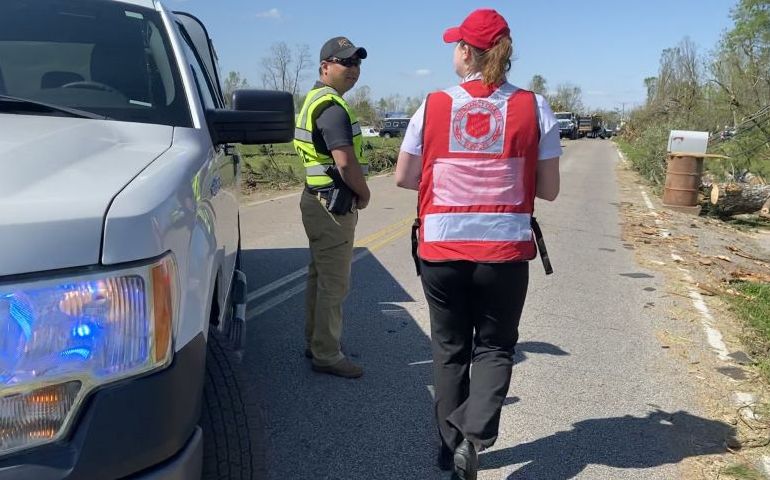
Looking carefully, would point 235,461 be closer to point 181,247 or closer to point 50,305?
point 181,247

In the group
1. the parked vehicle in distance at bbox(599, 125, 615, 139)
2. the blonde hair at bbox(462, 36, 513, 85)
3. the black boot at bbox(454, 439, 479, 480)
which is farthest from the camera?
the parked vehicle in distance at bbox(599, 125, 615, 139)

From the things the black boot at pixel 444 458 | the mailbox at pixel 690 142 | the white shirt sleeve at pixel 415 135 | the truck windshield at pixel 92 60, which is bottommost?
the black boot at pixel 444 458

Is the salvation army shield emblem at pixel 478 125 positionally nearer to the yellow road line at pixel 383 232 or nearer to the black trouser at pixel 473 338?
the black trouser at pixel 473 338

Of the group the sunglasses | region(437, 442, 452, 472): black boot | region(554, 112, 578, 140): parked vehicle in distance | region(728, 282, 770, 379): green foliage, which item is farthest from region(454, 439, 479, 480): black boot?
region(554, 112, 578, 140): parked vehicle in distance

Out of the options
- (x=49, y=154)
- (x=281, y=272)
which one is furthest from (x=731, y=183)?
(x=49, y=154)

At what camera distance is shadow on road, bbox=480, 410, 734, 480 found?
3.36 metres

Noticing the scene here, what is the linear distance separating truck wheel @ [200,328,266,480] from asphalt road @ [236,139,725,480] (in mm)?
54

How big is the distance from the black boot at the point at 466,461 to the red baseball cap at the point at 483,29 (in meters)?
1.78

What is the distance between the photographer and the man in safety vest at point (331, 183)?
3695mm

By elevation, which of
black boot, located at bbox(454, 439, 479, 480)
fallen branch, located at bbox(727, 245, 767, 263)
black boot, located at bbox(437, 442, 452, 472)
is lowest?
fallen branch, located at bbox(727, 245, 767, 263)

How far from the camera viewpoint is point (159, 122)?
8.87 feet

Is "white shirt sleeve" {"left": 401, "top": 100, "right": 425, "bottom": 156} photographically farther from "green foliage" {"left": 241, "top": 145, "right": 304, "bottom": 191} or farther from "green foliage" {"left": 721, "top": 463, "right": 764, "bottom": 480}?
"green foliage" {"left": 241, "top": 145, "right": 304, "bottom": 191}

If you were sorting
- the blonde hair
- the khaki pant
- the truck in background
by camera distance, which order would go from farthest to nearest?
the truck in background < the khaki pant < the blonde hair

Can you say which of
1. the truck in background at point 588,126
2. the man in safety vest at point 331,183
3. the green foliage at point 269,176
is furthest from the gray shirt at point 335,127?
the truck in background at point 588,126
